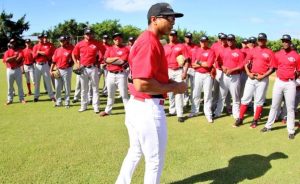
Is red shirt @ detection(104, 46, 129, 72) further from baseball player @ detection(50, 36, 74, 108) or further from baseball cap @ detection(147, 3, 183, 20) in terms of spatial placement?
baseball cap @ detection(147, 3, 183, 20)

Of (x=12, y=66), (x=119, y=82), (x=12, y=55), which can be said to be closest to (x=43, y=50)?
(x=12, y=55)

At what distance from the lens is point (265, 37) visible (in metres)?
8.72

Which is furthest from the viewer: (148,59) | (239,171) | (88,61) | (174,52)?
(88,61)

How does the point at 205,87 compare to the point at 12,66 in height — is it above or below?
below

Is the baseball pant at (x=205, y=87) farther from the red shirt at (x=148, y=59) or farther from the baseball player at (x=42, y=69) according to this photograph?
the red shirt at (x=148, y=59)

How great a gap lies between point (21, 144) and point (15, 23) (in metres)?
61.1

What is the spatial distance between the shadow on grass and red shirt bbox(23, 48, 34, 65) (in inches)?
408

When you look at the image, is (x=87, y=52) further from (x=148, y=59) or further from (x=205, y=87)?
(x=148, y=59)

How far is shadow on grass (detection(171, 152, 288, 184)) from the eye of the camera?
211 inches

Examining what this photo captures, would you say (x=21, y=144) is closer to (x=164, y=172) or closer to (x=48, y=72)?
(x=164, y=172)

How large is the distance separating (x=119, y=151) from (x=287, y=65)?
14.1ft

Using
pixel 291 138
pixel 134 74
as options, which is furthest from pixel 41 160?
pixel 291 138

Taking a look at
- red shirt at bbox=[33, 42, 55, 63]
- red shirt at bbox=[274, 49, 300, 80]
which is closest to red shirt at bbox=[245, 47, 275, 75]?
red shirt at bbox=[274, 49, 300, 80]

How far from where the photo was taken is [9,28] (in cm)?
6088
